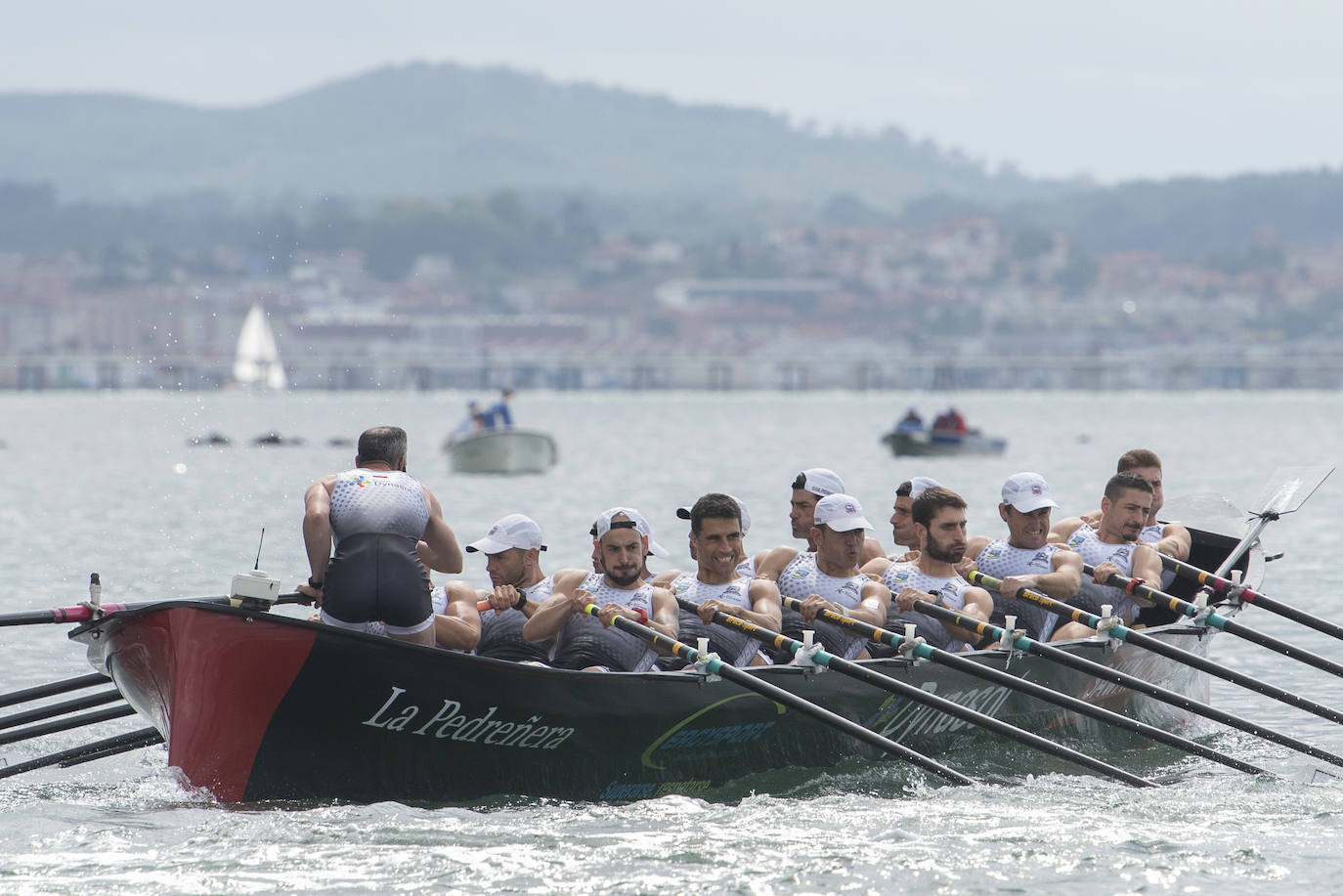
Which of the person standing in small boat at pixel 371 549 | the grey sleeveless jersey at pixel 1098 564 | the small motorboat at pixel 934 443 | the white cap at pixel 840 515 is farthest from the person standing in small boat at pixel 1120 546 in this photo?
the small motorboat at pixel 934 443

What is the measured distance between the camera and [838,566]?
12125 mm

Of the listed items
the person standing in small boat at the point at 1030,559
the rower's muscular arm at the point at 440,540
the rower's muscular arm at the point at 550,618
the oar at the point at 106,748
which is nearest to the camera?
the rower's muscular arm at the point at 440,540

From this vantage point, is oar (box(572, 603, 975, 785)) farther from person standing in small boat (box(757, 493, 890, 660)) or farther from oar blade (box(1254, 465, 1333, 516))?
oar blade (box(1254, 465, 1333, 516))

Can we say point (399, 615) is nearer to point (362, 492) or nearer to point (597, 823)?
point (362, 492)

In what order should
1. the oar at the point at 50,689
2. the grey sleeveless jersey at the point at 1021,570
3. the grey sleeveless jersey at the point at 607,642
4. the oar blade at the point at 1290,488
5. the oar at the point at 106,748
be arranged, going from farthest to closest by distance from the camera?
1. the oar blade at the point at 1290,488
2. the grey sleeveless jersey at the point at 1021,570
3. the oar at the point at 106,748
4. the oar at the point at 50,689
5. the grey sleeveless jersey at the point at 607,642

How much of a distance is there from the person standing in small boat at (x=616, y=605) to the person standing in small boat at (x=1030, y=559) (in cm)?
292

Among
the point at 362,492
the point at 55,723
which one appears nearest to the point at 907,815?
the point at 362,492

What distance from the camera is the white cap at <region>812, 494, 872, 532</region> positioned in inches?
470

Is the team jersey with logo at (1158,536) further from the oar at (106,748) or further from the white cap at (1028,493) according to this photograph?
the oar at (106,748)

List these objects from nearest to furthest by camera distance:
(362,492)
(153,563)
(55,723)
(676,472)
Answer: (362,492) → (55,723) → (153,563) → (676,472)

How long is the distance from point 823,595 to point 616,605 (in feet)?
5.77

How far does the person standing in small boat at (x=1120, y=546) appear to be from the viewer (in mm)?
13516

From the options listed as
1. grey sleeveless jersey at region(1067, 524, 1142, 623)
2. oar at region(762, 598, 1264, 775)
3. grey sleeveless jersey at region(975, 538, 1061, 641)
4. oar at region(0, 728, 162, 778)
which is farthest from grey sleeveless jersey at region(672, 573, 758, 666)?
oar at region(0, 728, 162, 778)

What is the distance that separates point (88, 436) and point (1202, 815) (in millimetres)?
77931
